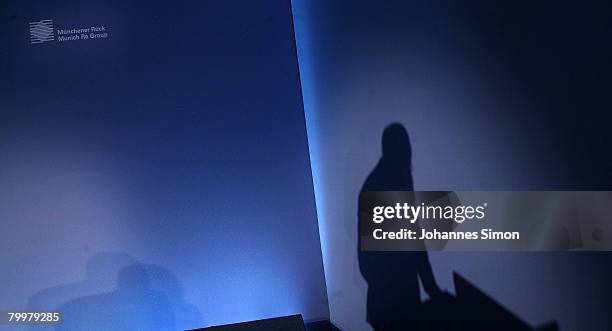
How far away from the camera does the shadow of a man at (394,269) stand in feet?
7.75

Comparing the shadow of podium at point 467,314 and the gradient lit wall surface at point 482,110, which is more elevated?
the gradient lit wall surface at point 482,110

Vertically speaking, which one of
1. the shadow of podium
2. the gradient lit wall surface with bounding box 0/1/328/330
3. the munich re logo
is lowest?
the shadow of podium

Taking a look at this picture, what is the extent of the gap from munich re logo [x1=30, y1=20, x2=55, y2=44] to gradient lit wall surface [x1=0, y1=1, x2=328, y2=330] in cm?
5

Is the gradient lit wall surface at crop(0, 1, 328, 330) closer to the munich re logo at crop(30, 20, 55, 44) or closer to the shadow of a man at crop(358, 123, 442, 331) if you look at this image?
the munich re logo at crop(30, 20, 55, 44)

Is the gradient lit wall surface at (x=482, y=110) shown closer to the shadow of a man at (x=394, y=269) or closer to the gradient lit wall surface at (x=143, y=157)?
the shadow of a man at (x=394, y=269)

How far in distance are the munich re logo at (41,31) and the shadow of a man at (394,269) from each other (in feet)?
7.95

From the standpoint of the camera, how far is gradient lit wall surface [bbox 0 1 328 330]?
2.88 metres

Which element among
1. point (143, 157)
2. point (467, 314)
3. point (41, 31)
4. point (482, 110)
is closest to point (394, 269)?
point (467, 314)

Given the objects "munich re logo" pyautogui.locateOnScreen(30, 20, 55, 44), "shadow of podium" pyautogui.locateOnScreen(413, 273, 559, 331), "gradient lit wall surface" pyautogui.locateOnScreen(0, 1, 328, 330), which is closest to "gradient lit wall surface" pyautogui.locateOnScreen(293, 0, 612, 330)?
"shadow of podium" pyautogui.locateOnScreen(413, 273, 559, 331)

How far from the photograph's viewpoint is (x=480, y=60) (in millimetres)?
2016

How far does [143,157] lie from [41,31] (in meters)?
1.13

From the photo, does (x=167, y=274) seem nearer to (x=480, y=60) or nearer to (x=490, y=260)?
(x=490, y=260)

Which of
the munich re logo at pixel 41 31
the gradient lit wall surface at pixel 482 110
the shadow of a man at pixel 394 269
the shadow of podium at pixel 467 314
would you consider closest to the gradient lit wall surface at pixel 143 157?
the munich re logo at pixel 41 31

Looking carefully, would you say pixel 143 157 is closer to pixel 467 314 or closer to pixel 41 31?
pixel 41 31
